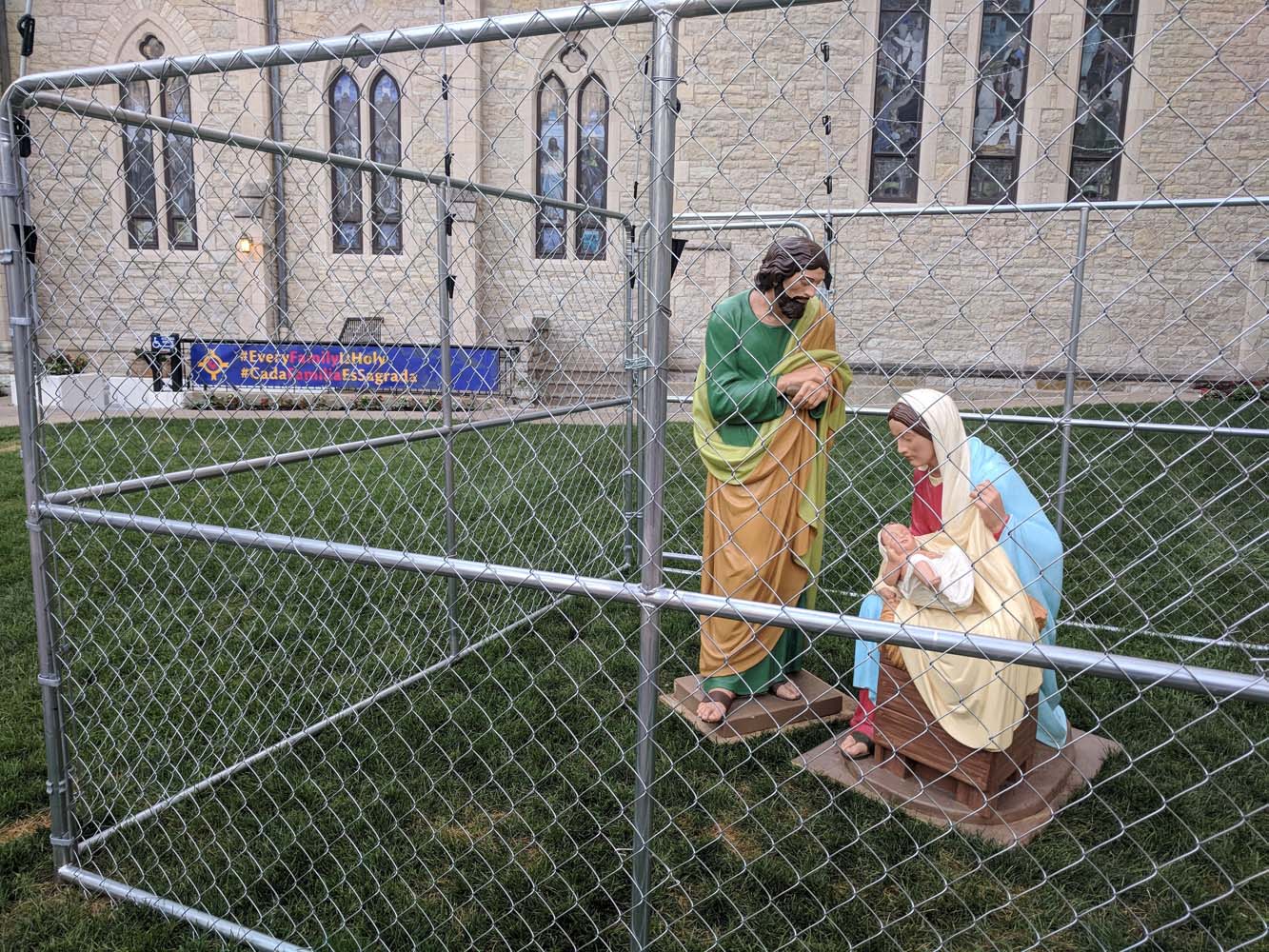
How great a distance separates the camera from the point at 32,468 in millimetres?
2443

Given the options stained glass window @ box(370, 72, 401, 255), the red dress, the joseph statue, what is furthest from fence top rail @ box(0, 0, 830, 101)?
stained glass window @ box(370, 72, 401, 255)

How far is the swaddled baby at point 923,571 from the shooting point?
268 cm

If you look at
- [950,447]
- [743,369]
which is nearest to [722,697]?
[743,369]

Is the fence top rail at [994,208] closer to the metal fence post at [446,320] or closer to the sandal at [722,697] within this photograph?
the metal fence post at [446,320]

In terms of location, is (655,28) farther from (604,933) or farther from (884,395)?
(884,395)

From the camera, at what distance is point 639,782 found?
187 centimetres

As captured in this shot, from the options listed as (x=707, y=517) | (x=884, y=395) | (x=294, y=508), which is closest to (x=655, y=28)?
(x=707, y=517)

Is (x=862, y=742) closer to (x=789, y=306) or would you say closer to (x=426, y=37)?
(x=789, y=306)

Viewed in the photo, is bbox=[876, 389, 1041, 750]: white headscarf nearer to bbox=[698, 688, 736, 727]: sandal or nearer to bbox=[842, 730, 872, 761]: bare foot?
bbox=[842, 730, 872, 761]: bare foot

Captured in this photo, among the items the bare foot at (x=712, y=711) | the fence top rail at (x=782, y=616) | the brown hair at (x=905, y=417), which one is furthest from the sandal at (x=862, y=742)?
the fence top rail at (x=782, y=616)

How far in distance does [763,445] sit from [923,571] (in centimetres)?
82

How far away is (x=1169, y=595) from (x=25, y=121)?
19.3ft

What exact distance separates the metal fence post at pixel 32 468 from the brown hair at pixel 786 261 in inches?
87.7

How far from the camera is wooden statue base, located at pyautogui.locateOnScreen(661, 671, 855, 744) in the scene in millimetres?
3498
